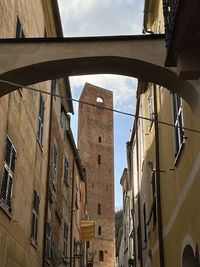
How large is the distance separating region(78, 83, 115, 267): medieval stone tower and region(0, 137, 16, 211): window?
140ft

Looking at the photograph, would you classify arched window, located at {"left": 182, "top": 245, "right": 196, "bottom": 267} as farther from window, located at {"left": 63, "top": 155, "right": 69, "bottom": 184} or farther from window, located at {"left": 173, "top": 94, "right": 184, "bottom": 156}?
window, located at {"left": 63, "top": 155, "right": 69, "bottom": 184}

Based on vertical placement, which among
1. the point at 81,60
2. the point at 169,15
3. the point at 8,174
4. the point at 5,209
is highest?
the point at 169,15

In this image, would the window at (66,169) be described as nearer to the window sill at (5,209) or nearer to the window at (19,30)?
the window at (19,30)

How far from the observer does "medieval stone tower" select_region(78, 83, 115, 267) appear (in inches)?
2203

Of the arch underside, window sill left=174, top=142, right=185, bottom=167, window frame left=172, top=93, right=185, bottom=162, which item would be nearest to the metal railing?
the arch underside

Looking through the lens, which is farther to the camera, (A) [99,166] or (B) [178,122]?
(A) [99,166]

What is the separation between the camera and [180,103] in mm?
10531

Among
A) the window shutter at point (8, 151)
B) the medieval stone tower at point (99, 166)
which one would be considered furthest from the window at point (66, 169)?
the medieval stone tower at point (99, 166)

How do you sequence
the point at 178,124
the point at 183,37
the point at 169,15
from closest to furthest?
the point at 183,37 → the point at 169,15 → the point at 178,124

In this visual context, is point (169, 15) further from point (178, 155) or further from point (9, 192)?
point (9, 192)

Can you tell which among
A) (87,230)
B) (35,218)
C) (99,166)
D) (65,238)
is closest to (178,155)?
(35,218)

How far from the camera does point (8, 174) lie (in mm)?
11648

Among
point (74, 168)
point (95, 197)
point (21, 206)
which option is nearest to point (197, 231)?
point (21, 206)

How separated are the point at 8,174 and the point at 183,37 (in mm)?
5901
